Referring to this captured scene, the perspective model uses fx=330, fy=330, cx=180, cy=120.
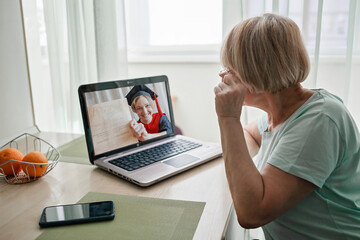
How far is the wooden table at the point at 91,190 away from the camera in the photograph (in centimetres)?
74

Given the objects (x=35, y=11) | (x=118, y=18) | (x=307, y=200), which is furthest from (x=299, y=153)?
(x=35, y=11)

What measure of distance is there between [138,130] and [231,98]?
414mm

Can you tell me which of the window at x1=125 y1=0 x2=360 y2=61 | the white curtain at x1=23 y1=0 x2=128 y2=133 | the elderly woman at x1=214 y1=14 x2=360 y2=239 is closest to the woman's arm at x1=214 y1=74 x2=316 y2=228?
the elderly woman at x1=214 y1=14 x2=360 y2=239

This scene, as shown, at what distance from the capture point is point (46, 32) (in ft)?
6.65

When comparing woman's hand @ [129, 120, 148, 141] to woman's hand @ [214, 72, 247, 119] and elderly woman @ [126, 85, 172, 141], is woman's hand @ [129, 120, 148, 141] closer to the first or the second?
elderly woman @ [126, 85, 172, 141]

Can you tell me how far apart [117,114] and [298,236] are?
2.17 ft

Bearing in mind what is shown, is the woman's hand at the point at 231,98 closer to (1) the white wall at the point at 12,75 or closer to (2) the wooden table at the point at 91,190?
(2) the wooden table at the point at 91,190

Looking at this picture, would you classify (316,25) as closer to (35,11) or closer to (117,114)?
(117,114)

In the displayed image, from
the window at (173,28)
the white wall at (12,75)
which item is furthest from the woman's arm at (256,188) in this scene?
the window at (173,28)

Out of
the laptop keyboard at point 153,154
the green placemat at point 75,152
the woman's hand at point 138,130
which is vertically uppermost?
the woman's hand at point 138,130

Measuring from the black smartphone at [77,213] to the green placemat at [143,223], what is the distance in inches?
0.5

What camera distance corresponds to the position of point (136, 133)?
3.81 ft

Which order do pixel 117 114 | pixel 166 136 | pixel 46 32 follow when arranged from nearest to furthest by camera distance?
pixel 117 114 → pixel 166 136 → pixel 46 32

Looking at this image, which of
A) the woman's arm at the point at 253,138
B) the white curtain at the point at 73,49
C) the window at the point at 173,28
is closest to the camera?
the woman's arm at the point at 253,138
